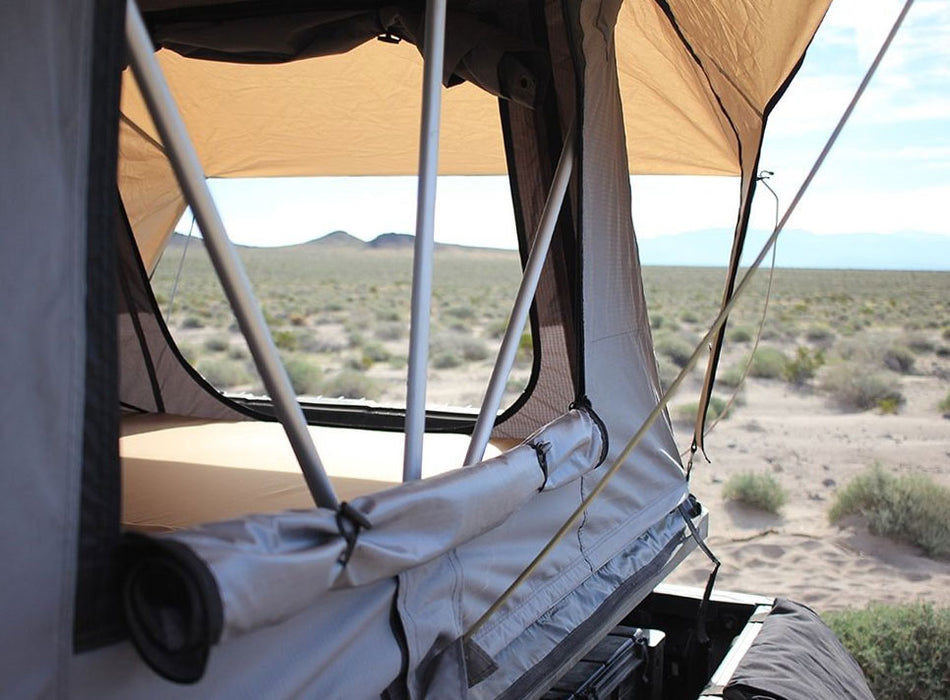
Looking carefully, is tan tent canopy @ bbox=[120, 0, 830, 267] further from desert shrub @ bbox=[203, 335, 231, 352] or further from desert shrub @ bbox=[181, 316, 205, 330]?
desert shrub @ bbox=[181, 316, 205, 330]

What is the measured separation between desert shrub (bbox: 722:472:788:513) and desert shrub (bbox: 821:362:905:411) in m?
6.08

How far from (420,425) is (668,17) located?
176 cm

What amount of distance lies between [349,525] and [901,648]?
5.63 metres

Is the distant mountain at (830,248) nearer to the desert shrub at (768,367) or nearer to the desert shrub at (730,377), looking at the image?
the desert shrub at (730,377)

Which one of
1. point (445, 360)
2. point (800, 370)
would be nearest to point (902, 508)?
point (800, 370)

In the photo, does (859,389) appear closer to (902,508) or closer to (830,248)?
(902,508)

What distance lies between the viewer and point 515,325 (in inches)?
83.0

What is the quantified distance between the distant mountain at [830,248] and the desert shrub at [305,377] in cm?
6413

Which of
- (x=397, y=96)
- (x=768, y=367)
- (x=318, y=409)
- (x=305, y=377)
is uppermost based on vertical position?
(x=397, y=96)

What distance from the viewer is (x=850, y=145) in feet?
166

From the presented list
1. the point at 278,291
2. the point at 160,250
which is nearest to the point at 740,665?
the point at 160,250

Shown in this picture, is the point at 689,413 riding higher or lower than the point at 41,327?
lower

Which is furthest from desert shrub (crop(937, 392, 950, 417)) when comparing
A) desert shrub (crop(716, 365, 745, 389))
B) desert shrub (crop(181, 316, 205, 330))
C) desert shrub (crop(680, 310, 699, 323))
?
desert shrub (crop(181, 316, 205, 330))

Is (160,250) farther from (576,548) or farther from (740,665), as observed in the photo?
(740,665)
